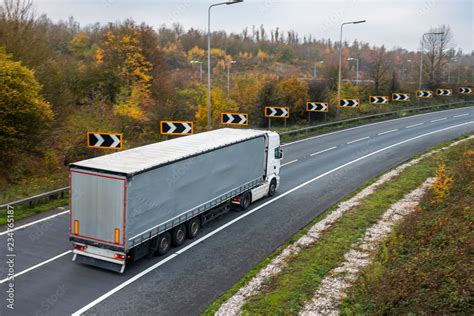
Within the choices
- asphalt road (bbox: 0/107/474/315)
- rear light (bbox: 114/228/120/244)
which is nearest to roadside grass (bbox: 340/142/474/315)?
asphalt road (bbox: 0/107/474/315)

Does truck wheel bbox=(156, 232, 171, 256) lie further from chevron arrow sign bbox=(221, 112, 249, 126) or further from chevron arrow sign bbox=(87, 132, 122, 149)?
chevron arrow sign bbox=(221, 112, 249, 126)

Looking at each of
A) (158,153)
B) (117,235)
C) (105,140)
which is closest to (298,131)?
(105,140)

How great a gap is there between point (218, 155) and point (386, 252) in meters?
6.58

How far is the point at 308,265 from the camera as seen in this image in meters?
12.7

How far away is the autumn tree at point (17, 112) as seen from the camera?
1942cm

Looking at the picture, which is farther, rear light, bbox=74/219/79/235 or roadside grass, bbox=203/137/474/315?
rear light, bbox=74/219/79/235

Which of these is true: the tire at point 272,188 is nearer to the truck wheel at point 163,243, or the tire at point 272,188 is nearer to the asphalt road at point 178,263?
the asphalt road at point 178,263

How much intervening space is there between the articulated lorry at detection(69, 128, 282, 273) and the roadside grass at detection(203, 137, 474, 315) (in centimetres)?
298

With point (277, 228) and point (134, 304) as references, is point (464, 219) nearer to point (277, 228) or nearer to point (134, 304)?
point (277, 228)

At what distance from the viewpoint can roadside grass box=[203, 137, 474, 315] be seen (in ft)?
34.7

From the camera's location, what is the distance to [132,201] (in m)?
11.9

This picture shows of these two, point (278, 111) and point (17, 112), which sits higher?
point (278, 111)

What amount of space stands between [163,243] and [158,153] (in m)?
2.88

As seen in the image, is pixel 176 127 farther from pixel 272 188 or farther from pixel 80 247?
pixel 80 247
